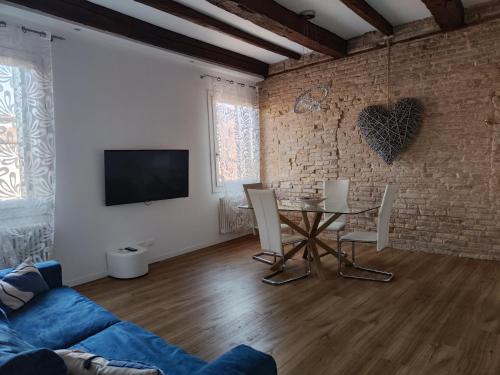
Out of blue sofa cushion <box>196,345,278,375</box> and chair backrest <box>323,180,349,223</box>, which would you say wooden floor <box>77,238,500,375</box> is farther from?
blue sofa cushion <box>196,345,278,375</box>

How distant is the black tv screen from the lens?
4.03 metres

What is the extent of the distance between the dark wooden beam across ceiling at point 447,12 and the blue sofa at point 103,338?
3705 millimetres

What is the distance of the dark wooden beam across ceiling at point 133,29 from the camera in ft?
A: 11.0

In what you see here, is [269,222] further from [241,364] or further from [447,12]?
[447,12]

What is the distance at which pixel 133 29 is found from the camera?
12.9 ft

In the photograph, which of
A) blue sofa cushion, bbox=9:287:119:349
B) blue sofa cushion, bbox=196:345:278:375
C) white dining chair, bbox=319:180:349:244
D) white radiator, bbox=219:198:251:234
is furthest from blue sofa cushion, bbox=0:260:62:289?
white dining chair, bbox=319:180:349:244

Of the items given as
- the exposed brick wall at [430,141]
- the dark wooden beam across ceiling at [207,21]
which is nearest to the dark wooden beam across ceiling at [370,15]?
the exposed brick wall at [430,141]

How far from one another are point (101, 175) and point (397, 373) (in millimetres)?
3507

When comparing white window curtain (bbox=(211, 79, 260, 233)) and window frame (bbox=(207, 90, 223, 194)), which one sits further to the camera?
white window curtain (bbox=(211, 79, 260, 233))

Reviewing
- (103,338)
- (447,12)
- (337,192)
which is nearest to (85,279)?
(103,338)

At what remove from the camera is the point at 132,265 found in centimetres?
395

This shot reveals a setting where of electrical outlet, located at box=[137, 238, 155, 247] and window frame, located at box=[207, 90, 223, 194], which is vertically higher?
window frame, located at box=[207, 90, 223, 194]

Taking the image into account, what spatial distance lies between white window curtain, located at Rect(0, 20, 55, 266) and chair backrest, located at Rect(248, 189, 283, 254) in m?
2.10

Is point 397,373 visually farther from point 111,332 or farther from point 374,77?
point 374,77
